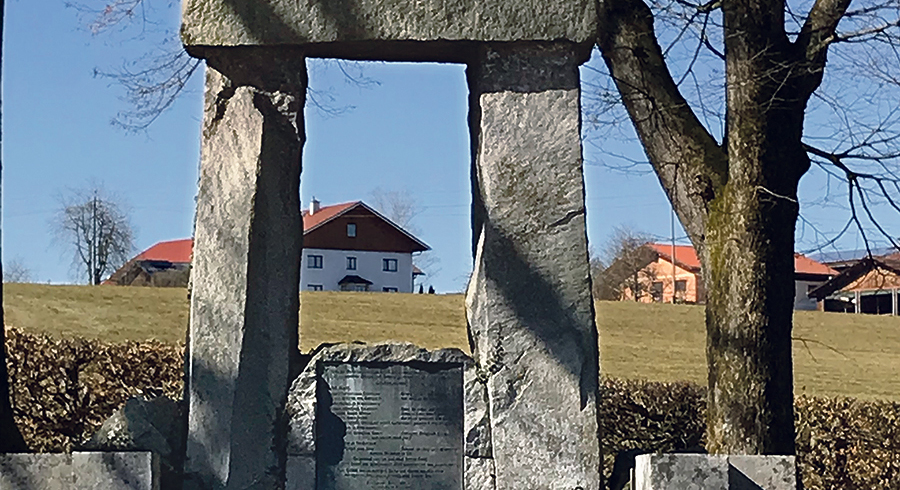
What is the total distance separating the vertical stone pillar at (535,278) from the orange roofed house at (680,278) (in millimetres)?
44906

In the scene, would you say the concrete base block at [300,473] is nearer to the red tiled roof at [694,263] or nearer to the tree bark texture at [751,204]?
the tree bark texture at [751,204]

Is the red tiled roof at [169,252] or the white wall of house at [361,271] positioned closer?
the white wall of house at [361,271]

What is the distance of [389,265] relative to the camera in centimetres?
4256

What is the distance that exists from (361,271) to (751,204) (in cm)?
3279

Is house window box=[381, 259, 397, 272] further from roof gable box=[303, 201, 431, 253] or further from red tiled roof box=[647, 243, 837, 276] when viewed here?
Answer: red tiled roof box=[647, 243, 837, 276]

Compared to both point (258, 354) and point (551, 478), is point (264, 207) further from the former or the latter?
point (551, 478)

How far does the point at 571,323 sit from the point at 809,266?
52619 millimetres

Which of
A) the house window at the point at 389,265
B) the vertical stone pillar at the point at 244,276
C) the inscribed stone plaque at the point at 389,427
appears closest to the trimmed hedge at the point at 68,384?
the vertical stone pillar at the point at 244,276

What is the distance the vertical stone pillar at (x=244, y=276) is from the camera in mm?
5594

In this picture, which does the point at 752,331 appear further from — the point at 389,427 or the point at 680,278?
the point at 680,278

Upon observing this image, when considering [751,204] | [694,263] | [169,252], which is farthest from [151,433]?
[694,263]

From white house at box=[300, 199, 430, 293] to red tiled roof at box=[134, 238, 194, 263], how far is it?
407 inches

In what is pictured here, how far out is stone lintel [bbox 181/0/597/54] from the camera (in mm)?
5609

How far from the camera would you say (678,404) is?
11.1 metres
